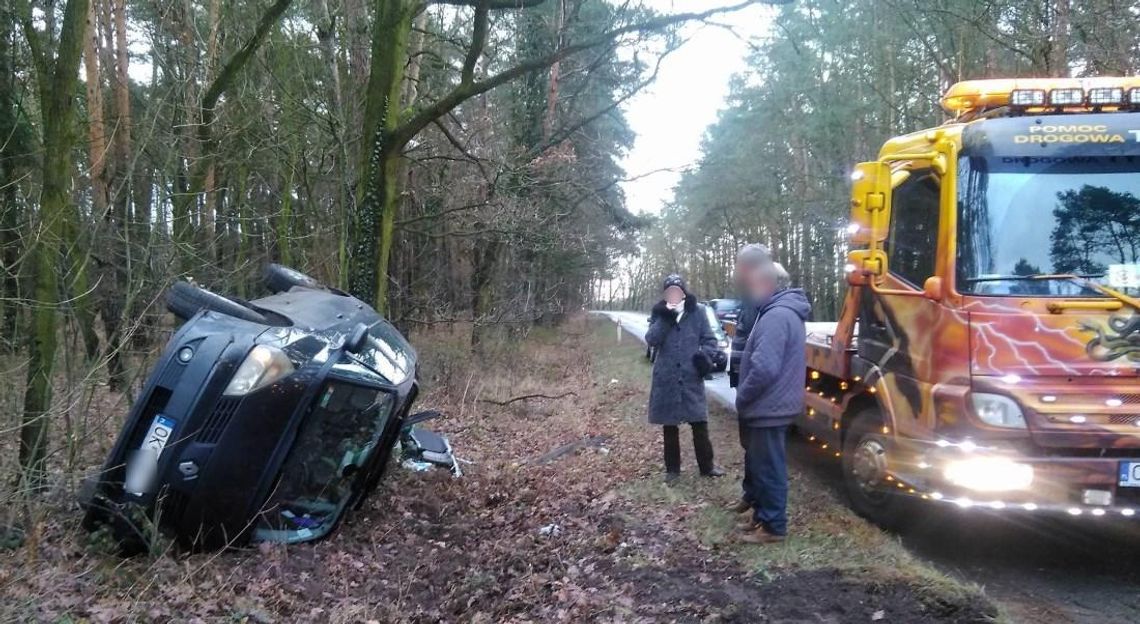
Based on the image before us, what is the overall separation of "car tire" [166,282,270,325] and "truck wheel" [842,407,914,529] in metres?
4.18

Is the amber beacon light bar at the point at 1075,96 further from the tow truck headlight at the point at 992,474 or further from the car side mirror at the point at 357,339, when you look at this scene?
the car side mirror at the point at 357,339

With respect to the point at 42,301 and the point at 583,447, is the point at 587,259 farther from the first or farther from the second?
the point at 42,301

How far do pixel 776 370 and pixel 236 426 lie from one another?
327 centimetres

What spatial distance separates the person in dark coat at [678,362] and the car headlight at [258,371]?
333 centimetres

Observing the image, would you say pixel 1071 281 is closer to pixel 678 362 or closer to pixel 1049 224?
pixel 1049 224

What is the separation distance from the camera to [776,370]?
208 inches

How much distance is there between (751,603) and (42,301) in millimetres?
5364

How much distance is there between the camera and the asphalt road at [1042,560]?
15.1ft

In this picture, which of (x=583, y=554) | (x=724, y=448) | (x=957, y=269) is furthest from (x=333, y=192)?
(x=957, y=269)

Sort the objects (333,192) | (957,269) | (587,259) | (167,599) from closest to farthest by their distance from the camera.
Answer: (167,599) → (957,269) → (333,192) → (587,259)

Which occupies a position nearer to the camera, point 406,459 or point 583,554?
point 583,554

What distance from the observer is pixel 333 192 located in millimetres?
13359

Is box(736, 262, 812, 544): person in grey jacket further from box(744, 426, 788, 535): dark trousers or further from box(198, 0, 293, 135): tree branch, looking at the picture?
box(198, 0, 293, 135): tree branch

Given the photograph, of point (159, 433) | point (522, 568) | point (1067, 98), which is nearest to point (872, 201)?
point (1067, 98)
